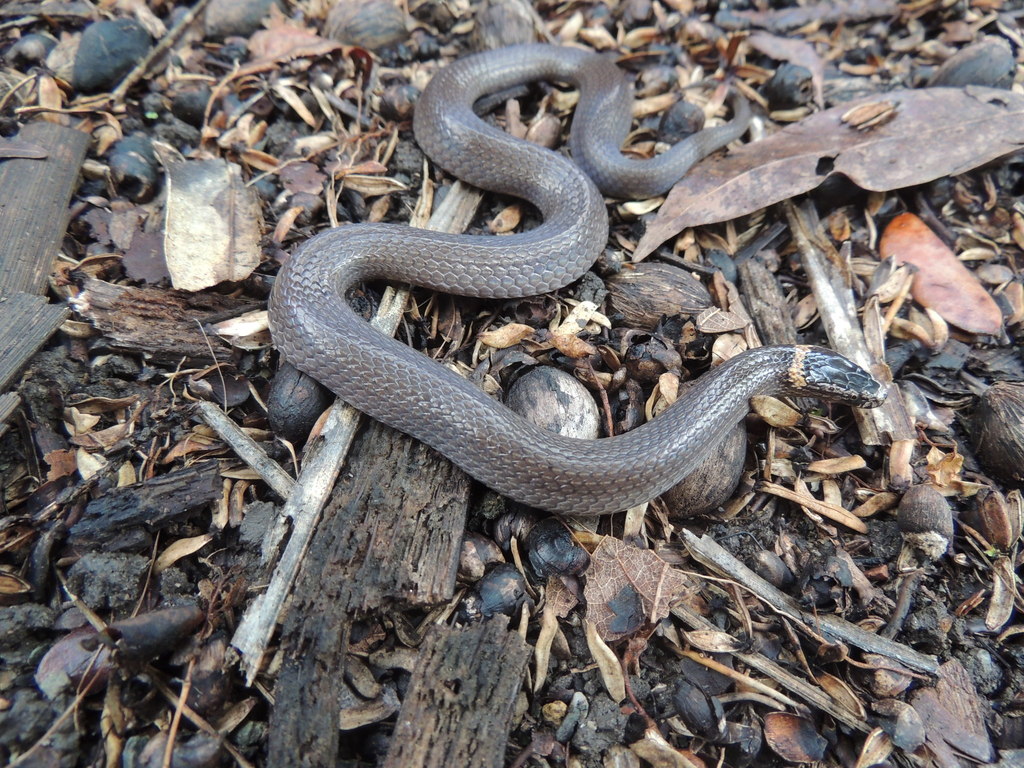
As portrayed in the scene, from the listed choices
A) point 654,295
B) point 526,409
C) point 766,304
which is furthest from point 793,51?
point 526,409

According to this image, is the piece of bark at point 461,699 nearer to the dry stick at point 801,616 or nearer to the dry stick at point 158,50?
the dry stick at point 801,616

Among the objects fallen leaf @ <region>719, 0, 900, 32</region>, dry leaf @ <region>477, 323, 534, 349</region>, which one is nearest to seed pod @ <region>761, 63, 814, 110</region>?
fallen leaf @ <region>719, 0, 900, 32</region>

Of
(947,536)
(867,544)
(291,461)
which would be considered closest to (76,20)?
(291,461)

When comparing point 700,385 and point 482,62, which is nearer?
point 700,385

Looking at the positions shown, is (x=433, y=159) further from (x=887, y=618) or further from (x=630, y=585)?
(x=887, y=618)

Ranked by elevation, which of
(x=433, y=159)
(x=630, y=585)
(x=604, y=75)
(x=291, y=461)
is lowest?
(x=630, y=585)
